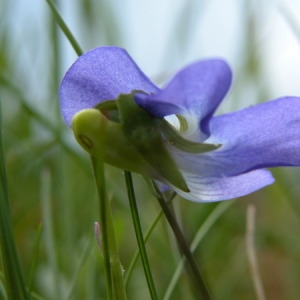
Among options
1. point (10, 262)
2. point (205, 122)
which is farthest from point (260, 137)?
point (10, 262)

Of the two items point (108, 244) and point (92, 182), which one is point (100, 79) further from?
point (92, 182)

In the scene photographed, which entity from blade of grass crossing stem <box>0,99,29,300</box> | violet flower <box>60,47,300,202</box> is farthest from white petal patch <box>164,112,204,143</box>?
blade of grass crossing stem <box>0,99,29,300</box>

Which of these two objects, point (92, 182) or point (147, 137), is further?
point (92, 182)

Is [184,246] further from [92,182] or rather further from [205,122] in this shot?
[92,182]

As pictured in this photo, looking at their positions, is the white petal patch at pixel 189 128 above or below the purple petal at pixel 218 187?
above

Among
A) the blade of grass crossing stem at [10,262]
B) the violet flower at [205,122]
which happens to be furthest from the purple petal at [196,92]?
the blade of grass crossing stem at [10,262]

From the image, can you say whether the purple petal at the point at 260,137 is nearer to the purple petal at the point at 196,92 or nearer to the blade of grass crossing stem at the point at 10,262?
the purple petal at the point at 196,92

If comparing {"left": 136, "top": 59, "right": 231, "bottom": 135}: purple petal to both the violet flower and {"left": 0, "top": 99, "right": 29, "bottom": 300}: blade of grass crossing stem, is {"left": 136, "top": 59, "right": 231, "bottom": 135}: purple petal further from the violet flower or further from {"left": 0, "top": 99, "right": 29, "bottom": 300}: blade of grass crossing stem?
{"left": 0, "top": 99, "right": 29, "bottom": 300}: blade of grass crossing stem

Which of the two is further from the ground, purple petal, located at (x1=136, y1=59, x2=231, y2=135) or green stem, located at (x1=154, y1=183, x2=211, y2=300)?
purple petal, located at (x1=136, y1=59, x2=231, y2=135)
